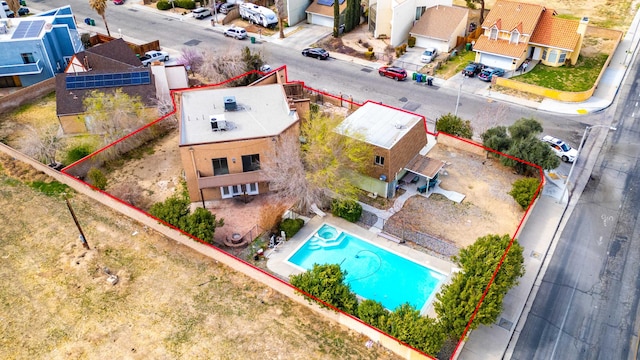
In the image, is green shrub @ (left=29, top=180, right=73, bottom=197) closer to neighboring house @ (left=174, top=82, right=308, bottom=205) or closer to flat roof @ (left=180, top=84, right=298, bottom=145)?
neighboring house @ (left=174, top=82, right=308, bottom=205)

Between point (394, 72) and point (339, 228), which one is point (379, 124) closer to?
point (339, 228)

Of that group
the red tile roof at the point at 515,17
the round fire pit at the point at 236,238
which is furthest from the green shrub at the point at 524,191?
the red tile roof at the point at 515,17

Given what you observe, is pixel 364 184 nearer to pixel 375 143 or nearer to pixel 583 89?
pixel 375 143

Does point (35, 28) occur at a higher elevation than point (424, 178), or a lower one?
higher

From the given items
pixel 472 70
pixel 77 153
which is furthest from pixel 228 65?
pixel 472 70

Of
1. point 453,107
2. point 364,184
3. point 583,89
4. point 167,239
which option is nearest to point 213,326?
point 167,239

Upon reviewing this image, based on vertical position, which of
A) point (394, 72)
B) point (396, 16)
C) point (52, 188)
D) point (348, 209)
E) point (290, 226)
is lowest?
point (52, 188)
